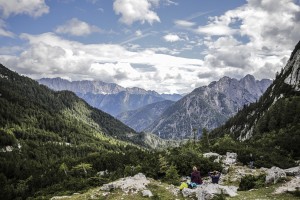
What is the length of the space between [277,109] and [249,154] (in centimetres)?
7656

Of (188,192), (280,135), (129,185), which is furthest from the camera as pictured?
(280,135)

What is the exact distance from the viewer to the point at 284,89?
17225 centimetres

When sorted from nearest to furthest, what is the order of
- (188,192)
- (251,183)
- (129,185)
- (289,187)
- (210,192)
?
(210,192)
(289,187)
(188,192)
(129,185)
(251,183)

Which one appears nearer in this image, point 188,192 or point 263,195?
point 263,195

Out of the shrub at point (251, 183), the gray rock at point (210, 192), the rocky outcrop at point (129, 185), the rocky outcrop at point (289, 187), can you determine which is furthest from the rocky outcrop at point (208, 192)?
the shrub at point (251, 183)

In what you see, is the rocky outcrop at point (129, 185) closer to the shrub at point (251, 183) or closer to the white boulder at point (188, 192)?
the white boulder at point (188, 192)

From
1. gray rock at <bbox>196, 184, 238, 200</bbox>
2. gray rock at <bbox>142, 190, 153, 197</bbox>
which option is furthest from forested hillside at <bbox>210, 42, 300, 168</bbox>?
gray rock at <bbox>142, 190, 153, 197</bbox>

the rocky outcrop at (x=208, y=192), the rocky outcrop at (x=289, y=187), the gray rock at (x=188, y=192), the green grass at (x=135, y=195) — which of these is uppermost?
the rocky outcrop at (x=289, y=187)

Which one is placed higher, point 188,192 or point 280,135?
point 280,135

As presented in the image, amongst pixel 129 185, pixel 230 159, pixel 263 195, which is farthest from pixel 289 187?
pixel 230 159

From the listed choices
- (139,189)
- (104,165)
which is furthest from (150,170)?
(104,165)

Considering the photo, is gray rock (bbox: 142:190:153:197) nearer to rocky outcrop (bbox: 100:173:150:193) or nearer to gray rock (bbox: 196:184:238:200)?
rocky outcrop (bbox: 100:173:150:193)

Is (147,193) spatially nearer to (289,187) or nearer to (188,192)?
(188,192)

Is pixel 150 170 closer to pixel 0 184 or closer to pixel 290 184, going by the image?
pixel 290 184
